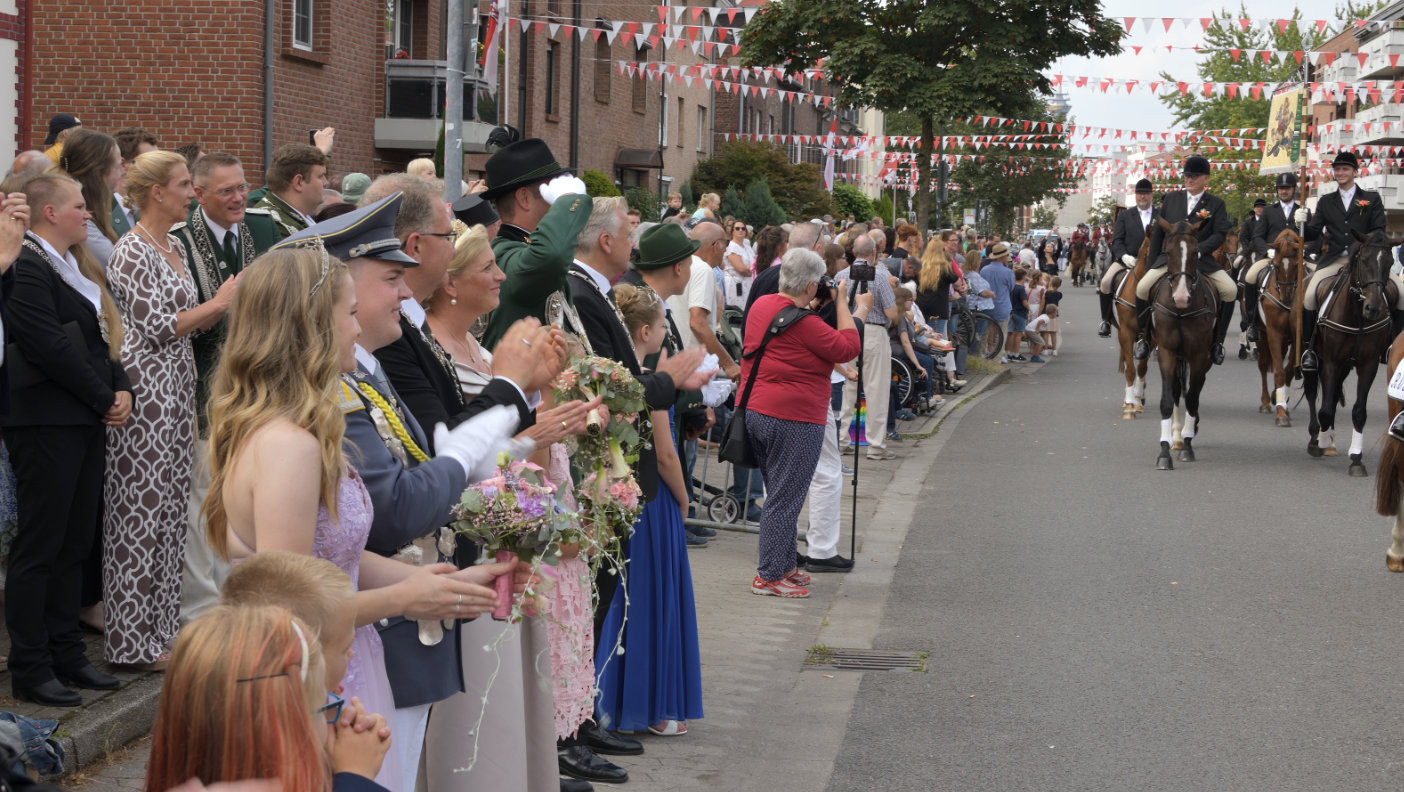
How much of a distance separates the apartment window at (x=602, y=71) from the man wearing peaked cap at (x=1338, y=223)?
21.4m

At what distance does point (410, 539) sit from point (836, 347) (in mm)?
5012

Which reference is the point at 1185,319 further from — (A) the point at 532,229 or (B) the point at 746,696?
(A) the point at 532,229

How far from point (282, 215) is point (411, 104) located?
16221 mm

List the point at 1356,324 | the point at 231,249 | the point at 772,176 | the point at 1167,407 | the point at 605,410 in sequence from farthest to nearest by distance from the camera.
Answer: the point at 772,176, the point at 1356,324, the point at 1167,407, the point at 231,249, the point at 605,410

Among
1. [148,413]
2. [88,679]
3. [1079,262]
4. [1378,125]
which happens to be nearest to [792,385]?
[148,413]

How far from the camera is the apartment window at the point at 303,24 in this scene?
2052cm

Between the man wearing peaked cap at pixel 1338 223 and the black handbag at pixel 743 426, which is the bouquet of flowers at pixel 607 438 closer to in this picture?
the black handbag at pixel 743 426

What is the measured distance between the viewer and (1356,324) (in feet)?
48.8

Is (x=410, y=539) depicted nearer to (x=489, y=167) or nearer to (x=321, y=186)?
(x=489, y=167)

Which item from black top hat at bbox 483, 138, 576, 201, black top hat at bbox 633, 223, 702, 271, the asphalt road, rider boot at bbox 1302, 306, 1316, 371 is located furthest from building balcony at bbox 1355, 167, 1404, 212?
black top hat at bbox 483, 138, 576, 201

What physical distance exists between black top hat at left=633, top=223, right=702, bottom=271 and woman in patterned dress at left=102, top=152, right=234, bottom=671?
1736 mm

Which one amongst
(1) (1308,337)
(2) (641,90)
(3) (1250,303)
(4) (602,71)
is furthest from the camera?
(2) (641,90)

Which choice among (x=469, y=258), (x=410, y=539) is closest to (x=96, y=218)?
(x=469, y=258)

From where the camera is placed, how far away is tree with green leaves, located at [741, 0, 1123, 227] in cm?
3167
